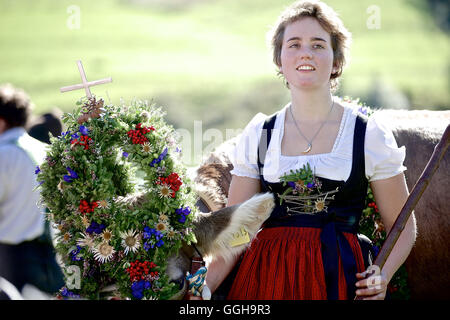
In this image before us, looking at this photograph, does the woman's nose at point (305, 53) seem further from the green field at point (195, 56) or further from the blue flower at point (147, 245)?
the green field at point (195, 56)

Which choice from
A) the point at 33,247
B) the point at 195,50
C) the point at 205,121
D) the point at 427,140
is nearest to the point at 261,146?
the point at 427,140

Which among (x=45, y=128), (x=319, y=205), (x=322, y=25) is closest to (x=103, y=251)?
(x=319, y=205)

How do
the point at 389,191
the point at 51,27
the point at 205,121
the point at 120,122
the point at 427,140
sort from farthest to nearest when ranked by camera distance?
the point at 51,27
the point at 205,121
the point at 427,140
the point at 389,191
the point at 120,122

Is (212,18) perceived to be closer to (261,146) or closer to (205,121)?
(205,121)

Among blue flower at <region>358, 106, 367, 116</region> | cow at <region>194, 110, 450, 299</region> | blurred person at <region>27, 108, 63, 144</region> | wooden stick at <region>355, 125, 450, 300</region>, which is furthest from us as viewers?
blurred person at <region>27, 108, 63, 144</region>

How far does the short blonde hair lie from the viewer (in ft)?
9.87

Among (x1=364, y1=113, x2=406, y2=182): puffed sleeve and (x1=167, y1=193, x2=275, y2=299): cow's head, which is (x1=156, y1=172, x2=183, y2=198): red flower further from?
(x1=364, y1=113, x2=406, y2=182): puffed sleeve

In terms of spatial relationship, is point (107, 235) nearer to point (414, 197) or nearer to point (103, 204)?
point (103, 204)

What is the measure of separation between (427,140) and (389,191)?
59.6 inches

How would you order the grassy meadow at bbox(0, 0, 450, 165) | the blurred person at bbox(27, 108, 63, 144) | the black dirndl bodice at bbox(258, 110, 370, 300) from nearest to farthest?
the black dirndl bodice at bbox(258, 110, 370, 300) < the blurred person at bbox(27, 108, 63, 144) < the grassy meadow at bbox(0, 0, 450, 165)

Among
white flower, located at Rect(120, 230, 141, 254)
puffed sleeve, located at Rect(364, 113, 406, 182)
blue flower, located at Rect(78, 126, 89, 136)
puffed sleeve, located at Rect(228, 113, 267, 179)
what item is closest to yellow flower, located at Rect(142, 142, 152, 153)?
blue flower, located at Rect(78, 126, 89, 136)

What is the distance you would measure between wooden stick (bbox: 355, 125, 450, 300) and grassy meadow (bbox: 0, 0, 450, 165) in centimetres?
1877

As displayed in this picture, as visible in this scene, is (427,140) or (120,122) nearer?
(120,122)

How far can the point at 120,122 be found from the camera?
2715 mm
